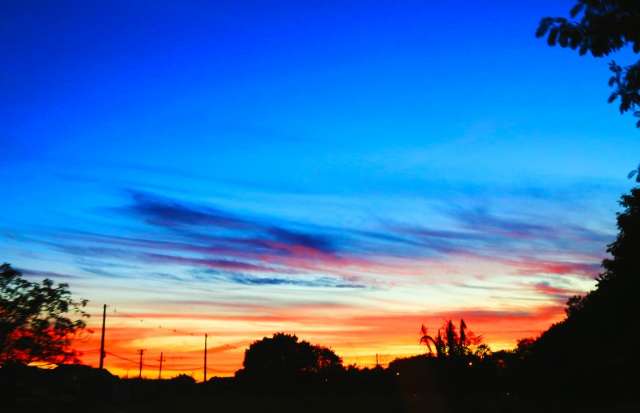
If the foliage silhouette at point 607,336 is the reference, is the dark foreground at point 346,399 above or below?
below

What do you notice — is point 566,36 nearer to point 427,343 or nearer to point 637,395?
point 637,395

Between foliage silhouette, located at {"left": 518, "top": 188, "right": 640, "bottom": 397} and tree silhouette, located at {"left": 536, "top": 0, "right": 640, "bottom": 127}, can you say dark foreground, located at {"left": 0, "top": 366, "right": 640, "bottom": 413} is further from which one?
tree silhouette, located at {"left": 536, "top": 0, "right": 640, "bottom": 127}

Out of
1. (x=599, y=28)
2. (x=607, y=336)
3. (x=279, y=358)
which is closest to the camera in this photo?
(x=599, y=28)

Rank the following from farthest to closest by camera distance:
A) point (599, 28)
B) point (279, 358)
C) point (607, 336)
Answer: point (279, 358)
point (607, 336)
point (599, 28)

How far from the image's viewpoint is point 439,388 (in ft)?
154

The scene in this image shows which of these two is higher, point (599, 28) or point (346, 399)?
point (599, 28)

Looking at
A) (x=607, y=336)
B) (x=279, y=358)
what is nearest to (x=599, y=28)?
(x=607, y=336)

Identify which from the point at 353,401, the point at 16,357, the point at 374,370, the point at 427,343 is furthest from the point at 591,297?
the point at 16,357

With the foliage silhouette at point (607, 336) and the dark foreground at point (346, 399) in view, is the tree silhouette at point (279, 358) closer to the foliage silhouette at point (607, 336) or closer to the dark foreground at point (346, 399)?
the dark foreground at point (346, 399)

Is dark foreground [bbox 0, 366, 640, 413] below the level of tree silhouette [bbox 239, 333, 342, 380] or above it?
below

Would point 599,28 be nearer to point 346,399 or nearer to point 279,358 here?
point 346,399

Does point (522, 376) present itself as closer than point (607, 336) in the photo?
No

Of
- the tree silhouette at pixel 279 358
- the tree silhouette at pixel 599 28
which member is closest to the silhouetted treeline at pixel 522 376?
the tree silhouette at pixel 599 28

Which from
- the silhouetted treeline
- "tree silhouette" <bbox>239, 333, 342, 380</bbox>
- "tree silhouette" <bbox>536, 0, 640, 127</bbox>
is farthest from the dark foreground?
"tree silhouette" <bbox>239, 333, 342, 380</bbox>
